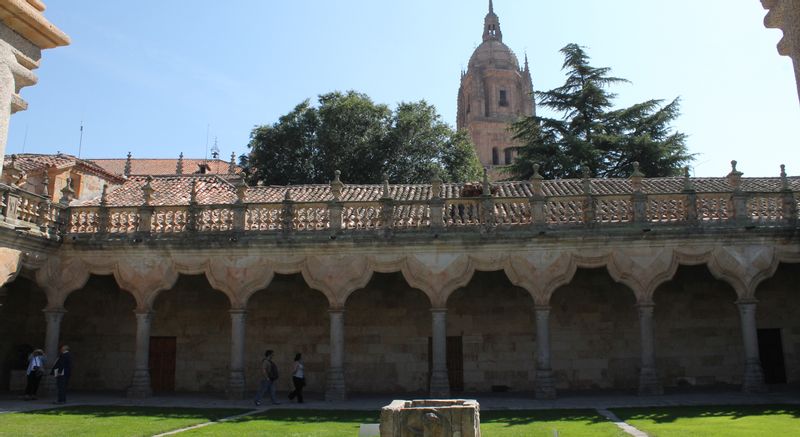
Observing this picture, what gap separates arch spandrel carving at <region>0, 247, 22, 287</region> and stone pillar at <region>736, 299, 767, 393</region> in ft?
62.7

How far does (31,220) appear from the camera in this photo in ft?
58.0

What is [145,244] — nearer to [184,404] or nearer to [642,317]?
[184,404]

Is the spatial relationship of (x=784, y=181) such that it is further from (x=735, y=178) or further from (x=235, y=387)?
(x=235, y=387)

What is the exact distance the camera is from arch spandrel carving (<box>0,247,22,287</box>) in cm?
1644

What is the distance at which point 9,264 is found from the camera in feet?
54.7

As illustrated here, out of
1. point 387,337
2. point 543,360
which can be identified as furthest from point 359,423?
point 387,337

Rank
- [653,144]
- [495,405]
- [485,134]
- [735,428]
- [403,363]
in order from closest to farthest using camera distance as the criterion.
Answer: [735,428], [495,405], [403,363], [653,144], [485,134]

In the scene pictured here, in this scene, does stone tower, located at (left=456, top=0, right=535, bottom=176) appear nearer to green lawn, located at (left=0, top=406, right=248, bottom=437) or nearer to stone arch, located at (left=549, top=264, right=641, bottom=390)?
stone arch, located at (left=549, top=264, right=641, bottom=390)

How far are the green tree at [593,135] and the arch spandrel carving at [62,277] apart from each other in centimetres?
2412

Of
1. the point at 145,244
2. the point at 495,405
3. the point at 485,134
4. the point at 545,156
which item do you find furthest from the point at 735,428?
the point at 485,134

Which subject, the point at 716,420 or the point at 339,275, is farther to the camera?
the point at 339,275

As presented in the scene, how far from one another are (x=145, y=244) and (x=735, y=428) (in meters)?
15.2

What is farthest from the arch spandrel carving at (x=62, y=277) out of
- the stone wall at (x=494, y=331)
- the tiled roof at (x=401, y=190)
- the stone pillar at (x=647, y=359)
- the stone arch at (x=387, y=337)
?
the stone pillar at (x=647, y=359)

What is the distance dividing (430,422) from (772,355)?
55.2 feet
